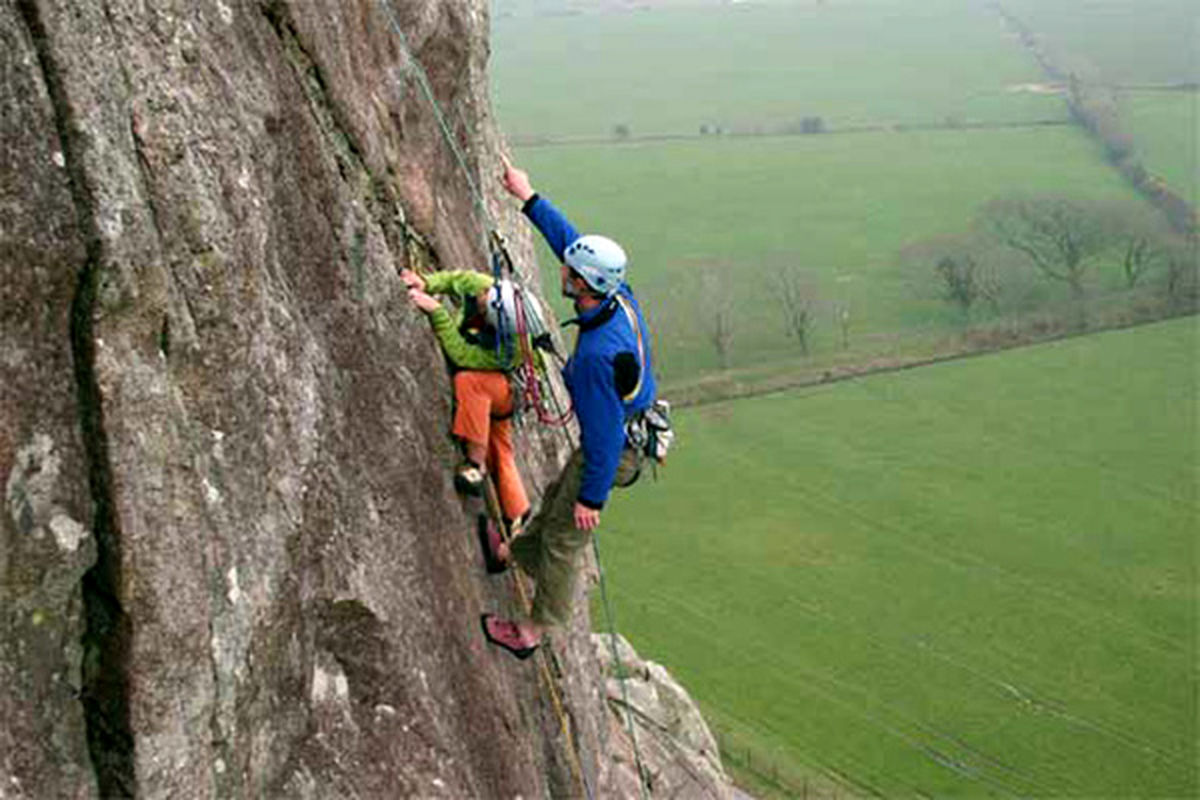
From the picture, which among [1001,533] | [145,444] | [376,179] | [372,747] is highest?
[376,179]

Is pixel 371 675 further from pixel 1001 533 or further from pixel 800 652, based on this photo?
pixel 1001 533

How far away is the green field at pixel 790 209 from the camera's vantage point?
81.2 meters

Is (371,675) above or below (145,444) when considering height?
below

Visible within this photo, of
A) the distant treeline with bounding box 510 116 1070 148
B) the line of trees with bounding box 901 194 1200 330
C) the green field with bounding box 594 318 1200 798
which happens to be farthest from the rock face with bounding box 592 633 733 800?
the distant treeline with bounding box 510 116 1070 148

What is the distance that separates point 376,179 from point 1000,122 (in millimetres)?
127981

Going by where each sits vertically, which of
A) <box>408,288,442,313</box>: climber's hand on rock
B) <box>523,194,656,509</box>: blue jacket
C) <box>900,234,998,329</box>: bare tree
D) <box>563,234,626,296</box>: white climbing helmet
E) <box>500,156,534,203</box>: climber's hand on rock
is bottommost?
<box>900,234,998,329</box>: bare tree

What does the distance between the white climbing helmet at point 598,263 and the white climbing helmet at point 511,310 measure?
1147 millimetres

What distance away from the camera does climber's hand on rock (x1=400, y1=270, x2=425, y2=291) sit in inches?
402

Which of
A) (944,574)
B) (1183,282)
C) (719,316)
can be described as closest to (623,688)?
(944,574)

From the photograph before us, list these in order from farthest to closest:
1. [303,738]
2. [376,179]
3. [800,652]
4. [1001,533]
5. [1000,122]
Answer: [1000,122]
[1001,533]
[800,652]
[376,179]
[303,738]

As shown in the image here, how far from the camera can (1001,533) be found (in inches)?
2117

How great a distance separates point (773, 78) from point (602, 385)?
16079 centimetres

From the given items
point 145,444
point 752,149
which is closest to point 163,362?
point 145,444

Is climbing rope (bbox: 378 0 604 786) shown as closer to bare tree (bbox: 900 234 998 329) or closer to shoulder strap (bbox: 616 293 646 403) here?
shoulder strap (bbox: 616 293 646 403)
